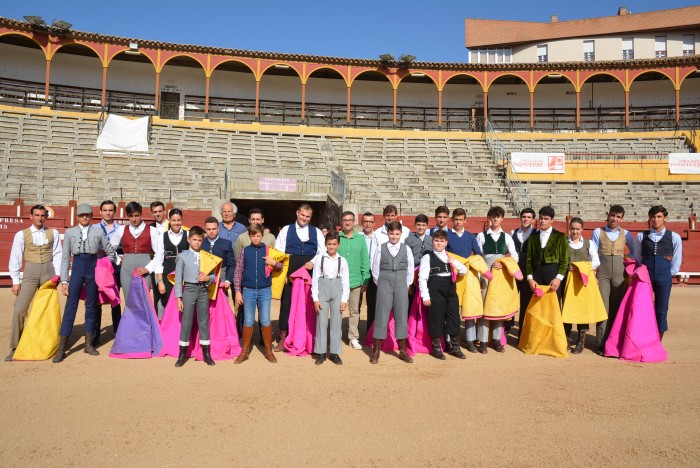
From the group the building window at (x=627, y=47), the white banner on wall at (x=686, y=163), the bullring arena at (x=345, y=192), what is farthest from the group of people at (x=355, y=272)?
the building window at (x=627, y=47)

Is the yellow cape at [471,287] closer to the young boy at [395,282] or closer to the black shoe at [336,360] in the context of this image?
the young boy at [395,282]

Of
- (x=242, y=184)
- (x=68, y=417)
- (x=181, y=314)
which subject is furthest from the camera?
(x=242, y=184)

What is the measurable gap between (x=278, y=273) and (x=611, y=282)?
3.84 m

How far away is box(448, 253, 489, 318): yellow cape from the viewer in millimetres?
5086

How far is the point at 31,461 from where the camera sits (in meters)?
2.54

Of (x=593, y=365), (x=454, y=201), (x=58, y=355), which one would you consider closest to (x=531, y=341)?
(x=593, y=365)

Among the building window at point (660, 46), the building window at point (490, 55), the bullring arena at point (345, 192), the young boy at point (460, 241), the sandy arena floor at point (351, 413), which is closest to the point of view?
the sandy arena floor at point (351, 413)

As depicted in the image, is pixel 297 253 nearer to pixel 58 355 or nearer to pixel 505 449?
pixel 58 355

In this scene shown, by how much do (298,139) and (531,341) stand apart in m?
16.6

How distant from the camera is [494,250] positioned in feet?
18.1

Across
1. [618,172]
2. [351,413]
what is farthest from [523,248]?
[618,172]

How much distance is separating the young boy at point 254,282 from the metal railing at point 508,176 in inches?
464

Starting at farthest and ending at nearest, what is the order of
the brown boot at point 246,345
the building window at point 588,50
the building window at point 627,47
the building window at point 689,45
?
the building window at point 588,50 → the building window at point 627,47 → the building window at point 689,45 → the brown boot at point 246,345

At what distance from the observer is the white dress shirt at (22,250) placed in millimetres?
4773
